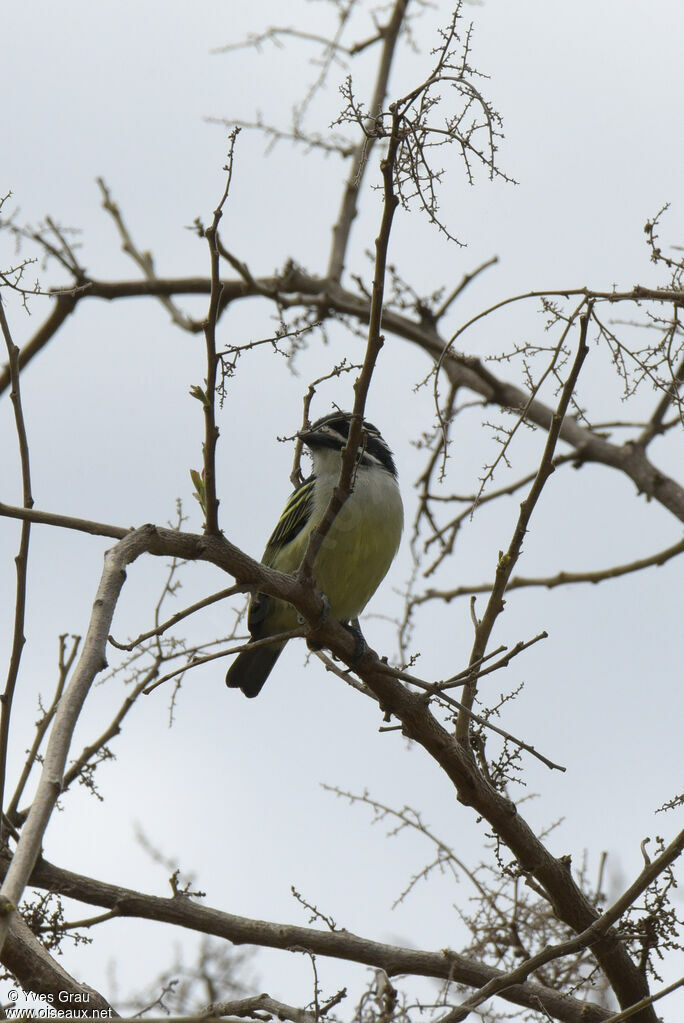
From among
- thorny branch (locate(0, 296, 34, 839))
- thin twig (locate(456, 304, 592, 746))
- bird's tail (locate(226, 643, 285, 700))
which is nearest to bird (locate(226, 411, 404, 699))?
bird's tail (locate(226, 643, 285, 700))

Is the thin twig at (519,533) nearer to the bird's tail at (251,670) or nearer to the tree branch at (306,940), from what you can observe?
the tree branch at (306,940)

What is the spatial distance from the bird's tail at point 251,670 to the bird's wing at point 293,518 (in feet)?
1.87

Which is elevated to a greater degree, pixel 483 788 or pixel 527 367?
pixel 527 367

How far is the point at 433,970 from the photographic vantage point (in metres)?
4.62

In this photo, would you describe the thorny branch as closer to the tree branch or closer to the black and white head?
the tree branch

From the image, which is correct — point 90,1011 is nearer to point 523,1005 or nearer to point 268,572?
point 268,572

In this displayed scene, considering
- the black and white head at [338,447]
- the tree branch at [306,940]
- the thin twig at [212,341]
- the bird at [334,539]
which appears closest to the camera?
the thin twig at [212,341]

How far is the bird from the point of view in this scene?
20.6 ft

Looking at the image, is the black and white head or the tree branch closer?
the tree branch

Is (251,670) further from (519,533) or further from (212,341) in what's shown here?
(212,341)

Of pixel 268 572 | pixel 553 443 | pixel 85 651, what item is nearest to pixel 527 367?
pixel 553 443

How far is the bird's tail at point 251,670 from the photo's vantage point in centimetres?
702

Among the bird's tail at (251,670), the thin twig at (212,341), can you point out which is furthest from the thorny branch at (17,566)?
the bird's tail at (251,670)

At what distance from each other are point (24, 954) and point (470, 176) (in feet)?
9.06
